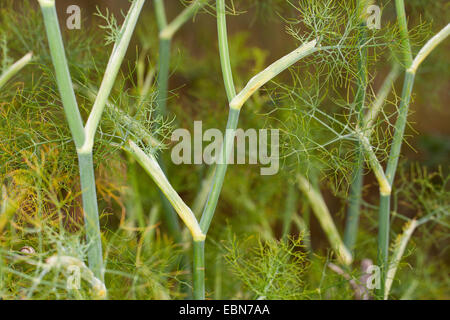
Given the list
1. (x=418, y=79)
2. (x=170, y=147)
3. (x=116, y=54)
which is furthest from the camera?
(x=418, y=79)

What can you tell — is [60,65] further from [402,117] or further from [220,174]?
[402,117]

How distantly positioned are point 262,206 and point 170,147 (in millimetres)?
A: 189

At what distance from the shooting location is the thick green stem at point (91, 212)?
0.30m

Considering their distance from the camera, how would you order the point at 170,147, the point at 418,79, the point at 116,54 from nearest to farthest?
the point at 116,54 < the point at 170,147 < the point at 418,79

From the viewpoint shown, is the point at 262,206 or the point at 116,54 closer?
the point at 116,54

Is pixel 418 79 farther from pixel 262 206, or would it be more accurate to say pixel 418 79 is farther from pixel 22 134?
pixel 22 134

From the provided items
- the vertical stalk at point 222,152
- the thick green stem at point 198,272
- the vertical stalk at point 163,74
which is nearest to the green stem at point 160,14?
the vertical stalk at point 163,74

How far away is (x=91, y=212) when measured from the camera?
31 centimetres

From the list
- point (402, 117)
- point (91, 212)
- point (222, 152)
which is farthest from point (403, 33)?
point (91, 212)

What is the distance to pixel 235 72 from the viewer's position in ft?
→ 1.77

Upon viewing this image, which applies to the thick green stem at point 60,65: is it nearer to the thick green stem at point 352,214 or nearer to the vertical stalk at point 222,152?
the vertical stalk at point 222,152

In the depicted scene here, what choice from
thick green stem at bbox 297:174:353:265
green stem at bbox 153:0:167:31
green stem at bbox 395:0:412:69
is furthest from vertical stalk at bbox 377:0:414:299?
green stem at bbox 153:0:167:31
